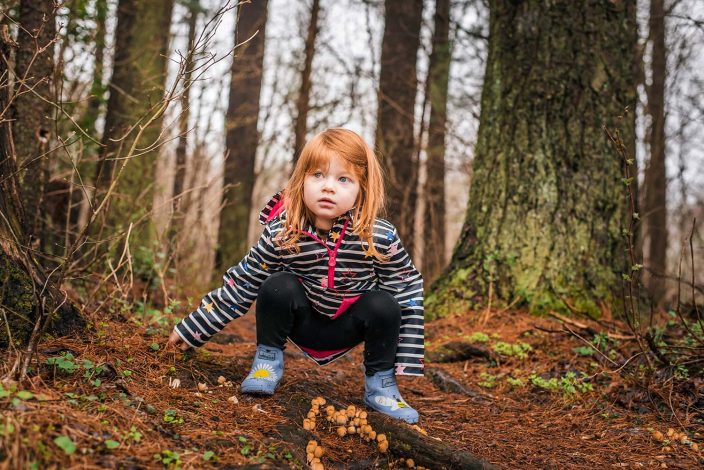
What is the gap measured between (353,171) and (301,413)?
45.1 inches

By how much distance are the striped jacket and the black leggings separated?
6 cm

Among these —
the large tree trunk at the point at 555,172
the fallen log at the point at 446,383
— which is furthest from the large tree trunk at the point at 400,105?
the fallen log at the point at 446,383

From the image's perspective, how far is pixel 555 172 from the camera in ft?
14.7

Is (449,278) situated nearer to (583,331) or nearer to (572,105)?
(583,331)

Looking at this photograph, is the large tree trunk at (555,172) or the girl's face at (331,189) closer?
the girl's face at (331,189)

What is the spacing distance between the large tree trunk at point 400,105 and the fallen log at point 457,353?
4192 mm

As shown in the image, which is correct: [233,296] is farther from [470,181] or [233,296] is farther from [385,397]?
[470,181]

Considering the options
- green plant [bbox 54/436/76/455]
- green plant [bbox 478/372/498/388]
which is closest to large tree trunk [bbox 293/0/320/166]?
green plant [bbox 478/372/498/388]

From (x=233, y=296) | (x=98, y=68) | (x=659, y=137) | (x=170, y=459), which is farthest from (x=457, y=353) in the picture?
(x=659, y=137)

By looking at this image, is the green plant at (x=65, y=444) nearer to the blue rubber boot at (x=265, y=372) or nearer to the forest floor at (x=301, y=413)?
the forest floor at (x=301, y=413)

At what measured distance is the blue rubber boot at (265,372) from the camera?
2.67 m

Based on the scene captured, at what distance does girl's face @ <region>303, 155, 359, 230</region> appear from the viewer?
270cm

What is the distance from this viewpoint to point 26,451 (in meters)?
1.60

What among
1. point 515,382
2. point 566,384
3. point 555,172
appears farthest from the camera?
point 555,172
